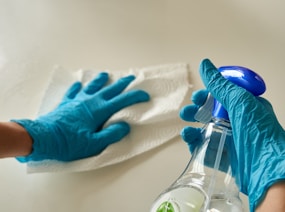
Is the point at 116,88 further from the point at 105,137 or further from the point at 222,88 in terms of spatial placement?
the point at 222,88

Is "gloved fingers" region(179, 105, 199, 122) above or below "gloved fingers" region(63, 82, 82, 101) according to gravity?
below

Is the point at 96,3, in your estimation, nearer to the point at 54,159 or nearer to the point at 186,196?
the point at 54,159

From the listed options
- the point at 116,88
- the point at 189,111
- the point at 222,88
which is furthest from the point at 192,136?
the point at 116,88

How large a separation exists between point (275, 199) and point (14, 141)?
0.48m

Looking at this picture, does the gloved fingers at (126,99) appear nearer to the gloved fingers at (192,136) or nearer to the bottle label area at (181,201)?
the gloved fingers at (192,136)

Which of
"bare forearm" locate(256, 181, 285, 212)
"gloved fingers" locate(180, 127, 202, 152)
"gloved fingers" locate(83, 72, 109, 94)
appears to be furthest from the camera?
"gloved fingers" locate(83, 72, 109, 94)

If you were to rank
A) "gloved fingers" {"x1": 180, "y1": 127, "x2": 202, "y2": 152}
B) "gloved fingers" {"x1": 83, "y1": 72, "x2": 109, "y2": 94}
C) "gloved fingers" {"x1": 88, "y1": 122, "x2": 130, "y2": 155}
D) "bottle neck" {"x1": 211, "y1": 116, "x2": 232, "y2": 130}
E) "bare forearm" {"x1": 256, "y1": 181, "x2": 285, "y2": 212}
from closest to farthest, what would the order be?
1. "bare forearm" {"x1": 256, "y1": 181, "x2": 285, "y2": 212}
2. "bottle neck" {"x1": 211, "y1": 116, "x2": 232, "y2": 130}
3. "gloved fingers" {"x1": 180, "y1": 127, "x2": 202, "y2": 152}
4. "gloved fingers" {"x1": 88, "y1": 122, "x2": 130, "y2": 155}
5. "gloved fingers" {"x1": 83, "y1": 72, "x2": 109, "y2": 94}

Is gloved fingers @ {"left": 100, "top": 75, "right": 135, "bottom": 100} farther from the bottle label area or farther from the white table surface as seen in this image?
the bottle label area

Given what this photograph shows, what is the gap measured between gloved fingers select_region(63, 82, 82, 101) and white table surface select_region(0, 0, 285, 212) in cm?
6

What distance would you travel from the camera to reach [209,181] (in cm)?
68

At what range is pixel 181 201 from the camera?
0.63 meters

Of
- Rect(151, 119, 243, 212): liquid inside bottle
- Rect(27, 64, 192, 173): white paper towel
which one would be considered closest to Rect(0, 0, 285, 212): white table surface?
Rect(27, 64, 192, 173): white paper towel

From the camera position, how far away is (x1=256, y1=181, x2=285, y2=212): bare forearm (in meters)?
0.57

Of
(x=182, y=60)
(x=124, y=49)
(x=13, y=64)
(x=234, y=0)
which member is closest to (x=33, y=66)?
(x=13, y=64)
